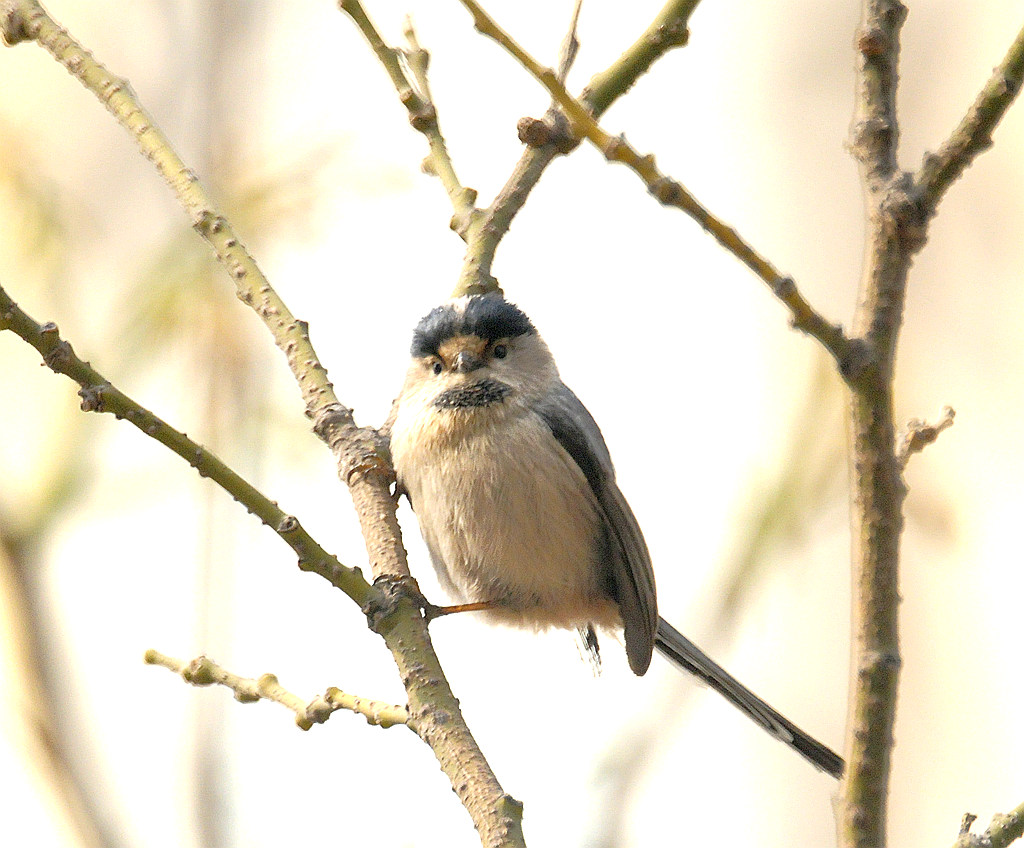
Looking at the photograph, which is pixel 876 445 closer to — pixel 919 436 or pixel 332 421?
pixel 919 436

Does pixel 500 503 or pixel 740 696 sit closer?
pixel 500 503

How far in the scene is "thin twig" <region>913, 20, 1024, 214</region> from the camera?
49.7 inches

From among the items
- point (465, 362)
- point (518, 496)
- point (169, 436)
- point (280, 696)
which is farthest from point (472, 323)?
point (169, 436)

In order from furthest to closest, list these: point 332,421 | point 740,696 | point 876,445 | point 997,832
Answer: point 740,696 → point 332,421 → point 997,832 → point 876,445

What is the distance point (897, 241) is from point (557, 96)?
0.43 metres

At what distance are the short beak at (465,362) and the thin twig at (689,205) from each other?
188 centimetres

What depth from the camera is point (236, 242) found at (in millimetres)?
2443

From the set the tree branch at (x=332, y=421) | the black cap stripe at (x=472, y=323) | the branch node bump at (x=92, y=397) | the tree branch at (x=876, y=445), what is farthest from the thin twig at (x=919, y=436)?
the black cap stripe at (x=472, y=323)

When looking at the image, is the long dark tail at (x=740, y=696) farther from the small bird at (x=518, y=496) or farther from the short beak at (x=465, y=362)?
the short beak at (x=465, y=362)

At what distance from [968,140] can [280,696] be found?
1.61 m

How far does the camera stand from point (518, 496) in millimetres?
3082

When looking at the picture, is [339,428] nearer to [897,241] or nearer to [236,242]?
[236,242]

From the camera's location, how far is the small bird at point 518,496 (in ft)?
10.1

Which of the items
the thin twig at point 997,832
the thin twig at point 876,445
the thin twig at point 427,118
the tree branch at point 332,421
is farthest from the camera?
the thin twig at point 427,118
